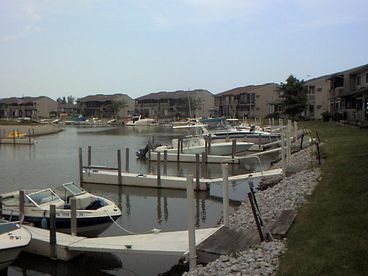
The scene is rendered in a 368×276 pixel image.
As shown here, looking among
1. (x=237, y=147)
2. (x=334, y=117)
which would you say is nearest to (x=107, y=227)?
(x=237, y=147)

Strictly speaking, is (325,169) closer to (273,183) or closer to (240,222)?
(273,183)

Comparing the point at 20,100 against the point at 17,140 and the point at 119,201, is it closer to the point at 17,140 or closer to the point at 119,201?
the point at 17,140

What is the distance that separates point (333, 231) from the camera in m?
9.21

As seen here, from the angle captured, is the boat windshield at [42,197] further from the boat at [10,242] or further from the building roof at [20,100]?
the building roof at [20,100]

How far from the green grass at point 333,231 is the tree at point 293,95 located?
188 ft

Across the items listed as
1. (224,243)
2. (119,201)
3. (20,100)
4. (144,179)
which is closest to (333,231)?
(224,243)

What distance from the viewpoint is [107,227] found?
1691 cm

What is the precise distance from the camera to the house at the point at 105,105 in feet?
552

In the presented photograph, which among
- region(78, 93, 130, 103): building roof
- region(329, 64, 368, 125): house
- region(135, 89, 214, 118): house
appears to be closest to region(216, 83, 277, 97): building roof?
region(135, 89, 214, 118): house

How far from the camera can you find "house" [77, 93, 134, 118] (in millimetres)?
168250

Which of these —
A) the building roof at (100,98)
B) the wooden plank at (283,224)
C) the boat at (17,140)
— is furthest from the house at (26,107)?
the wooden plank at (283,224)

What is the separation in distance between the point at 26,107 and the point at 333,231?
183261mm

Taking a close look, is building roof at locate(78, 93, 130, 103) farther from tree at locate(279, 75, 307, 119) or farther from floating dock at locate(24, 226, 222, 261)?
floating dock at locate(24, 226, 222, 261)

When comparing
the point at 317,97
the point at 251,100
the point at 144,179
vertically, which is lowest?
the point at 144,179
